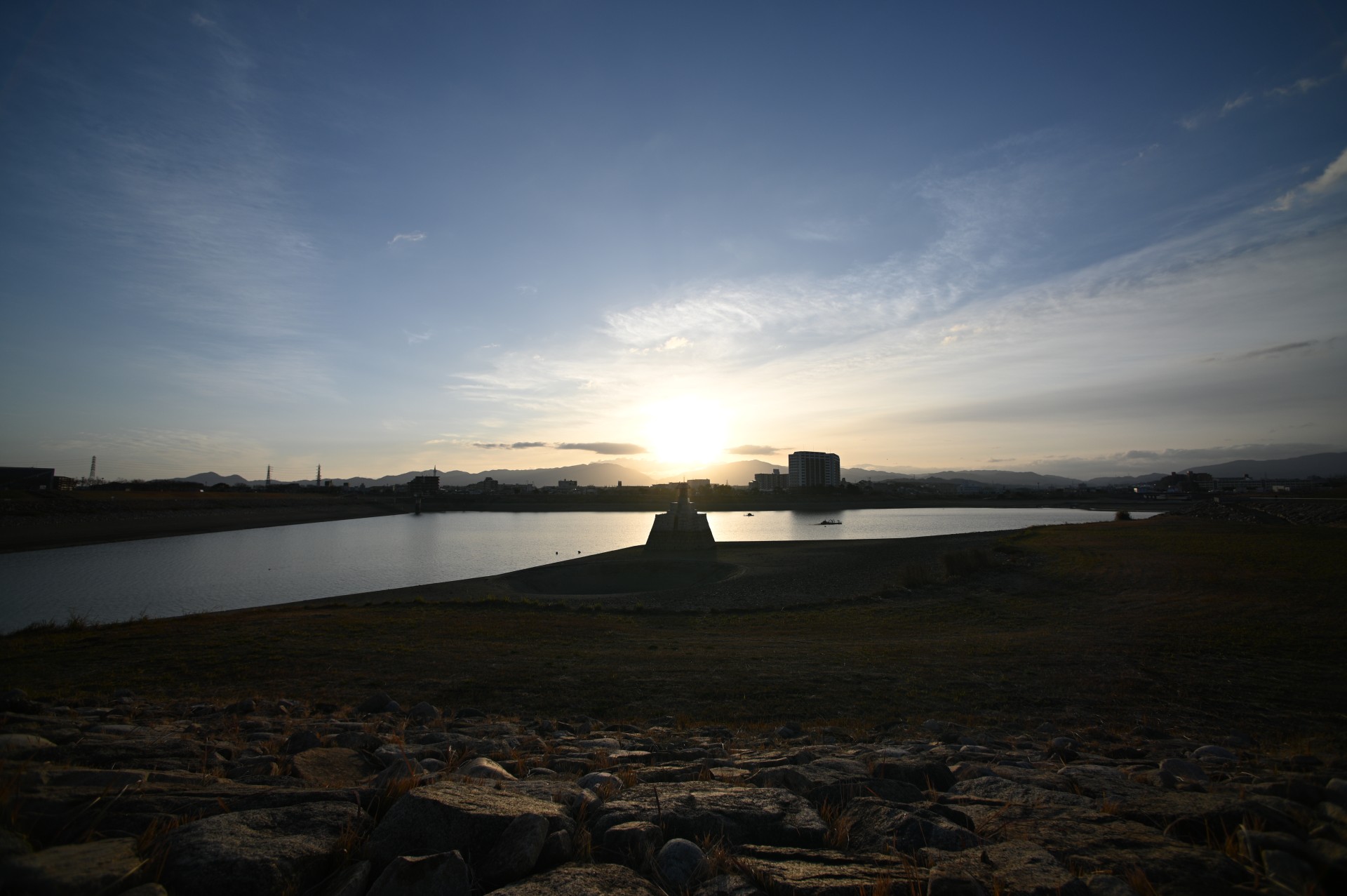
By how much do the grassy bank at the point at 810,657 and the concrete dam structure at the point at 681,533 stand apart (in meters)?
17.0

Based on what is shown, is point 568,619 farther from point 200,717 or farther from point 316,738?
point 316,738

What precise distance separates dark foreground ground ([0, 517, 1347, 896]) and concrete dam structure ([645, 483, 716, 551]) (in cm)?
1984

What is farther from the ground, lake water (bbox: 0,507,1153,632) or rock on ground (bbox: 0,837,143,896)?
rock on ground (bbox: 0,837,143,896)

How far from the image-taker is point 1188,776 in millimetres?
4480

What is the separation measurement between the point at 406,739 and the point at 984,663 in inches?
339

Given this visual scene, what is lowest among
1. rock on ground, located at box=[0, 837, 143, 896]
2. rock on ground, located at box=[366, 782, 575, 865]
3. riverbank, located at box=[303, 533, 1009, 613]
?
riverbank, located at box=[303, 533, 1009, 613]

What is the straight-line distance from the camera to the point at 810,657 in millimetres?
10648

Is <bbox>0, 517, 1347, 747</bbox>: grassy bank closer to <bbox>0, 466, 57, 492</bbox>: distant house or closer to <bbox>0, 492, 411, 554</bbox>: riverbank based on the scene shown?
<bbox>0, 492, 411, 554</bbox>: riverbank

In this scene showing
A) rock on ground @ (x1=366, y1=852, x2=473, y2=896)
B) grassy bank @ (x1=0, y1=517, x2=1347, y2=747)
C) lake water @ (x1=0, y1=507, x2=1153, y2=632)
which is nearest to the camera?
rock on ground @ (x1=366, y1=852, x2=473, y2=896)

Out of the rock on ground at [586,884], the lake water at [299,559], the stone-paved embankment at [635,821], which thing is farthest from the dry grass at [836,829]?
the lake water at [299,559]

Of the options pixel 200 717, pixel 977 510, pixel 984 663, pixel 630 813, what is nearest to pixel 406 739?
pixel 200 717

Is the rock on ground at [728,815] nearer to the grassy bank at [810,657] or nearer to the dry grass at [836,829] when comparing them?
the dry grass at [836,829]

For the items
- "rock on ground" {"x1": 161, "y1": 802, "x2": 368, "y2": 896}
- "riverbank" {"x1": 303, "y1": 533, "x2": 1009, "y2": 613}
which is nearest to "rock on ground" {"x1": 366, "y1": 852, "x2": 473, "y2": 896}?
"rock on ground" {"x1": 161, "y1": 802, "x2": 368, "y2": 896}

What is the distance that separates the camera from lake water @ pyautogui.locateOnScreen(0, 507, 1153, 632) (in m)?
25.7
